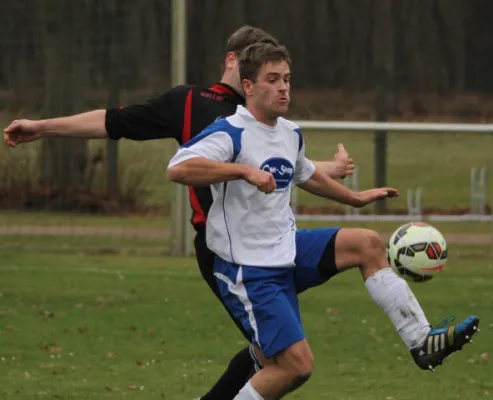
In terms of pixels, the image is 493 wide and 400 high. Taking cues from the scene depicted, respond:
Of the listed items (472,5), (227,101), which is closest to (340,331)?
(227,101)

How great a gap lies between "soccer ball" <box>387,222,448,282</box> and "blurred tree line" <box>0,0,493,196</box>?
8.17m

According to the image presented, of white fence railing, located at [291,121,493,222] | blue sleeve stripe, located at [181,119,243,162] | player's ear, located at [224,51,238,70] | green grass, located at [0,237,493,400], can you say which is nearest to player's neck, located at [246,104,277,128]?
blue sleeve stripe, located at [181,119,243,162]

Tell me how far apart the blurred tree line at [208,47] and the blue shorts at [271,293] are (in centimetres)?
899

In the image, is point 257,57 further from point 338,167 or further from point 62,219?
point 62,219

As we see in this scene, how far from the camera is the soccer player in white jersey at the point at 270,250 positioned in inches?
249

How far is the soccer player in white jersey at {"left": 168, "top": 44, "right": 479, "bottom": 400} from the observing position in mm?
6332

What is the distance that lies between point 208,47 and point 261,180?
10168 millimetres

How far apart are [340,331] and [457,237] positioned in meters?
5.46

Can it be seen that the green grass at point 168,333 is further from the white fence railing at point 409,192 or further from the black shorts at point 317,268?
the black shorts at point 317,268

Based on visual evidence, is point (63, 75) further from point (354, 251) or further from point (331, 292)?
point (354, 251)

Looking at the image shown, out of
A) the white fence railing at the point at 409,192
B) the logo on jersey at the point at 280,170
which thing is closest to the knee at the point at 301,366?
the logo on jersey at the point at 280,170

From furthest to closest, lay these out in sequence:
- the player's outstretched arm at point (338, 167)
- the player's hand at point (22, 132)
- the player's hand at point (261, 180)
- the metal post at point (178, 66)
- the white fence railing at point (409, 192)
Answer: the white fence railing at point (409, 192), the metal post at point (178, 66), the player's outstretched arm at point (338, 167), the player's hand at point (22, 132), the player's hand at point (261, 180)

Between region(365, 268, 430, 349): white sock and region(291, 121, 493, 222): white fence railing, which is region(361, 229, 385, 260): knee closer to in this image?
region(365, 268, 430, 349): white sock

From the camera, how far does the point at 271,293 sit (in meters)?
6.39
